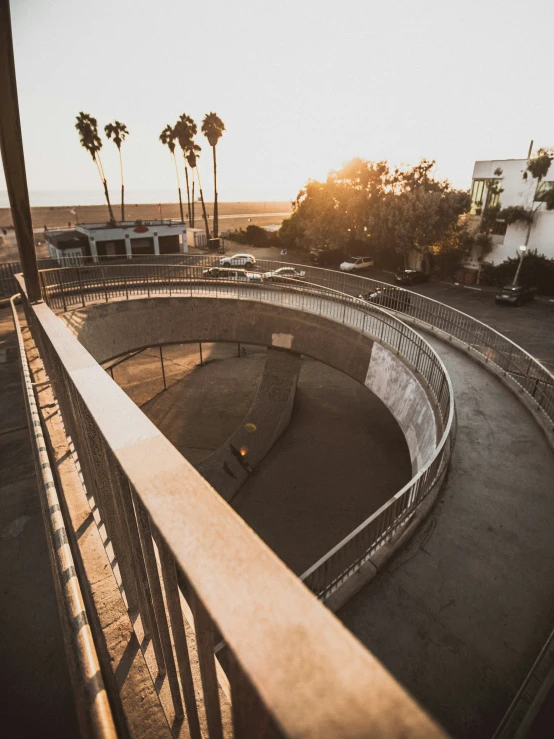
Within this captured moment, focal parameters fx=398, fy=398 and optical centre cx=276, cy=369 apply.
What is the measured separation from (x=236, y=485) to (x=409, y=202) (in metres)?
38.5

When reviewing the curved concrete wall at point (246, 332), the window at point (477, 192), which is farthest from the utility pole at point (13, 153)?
the window at point (477, 192)

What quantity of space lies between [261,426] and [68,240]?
36576 millimetres

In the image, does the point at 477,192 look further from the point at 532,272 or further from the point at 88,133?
the point at 88,133

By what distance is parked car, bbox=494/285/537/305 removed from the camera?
1490 inches

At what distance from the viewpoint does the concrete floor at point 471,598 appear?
18.4ft

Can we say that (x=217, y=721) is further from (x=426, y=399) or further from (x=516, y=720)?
(x=426, y=399)

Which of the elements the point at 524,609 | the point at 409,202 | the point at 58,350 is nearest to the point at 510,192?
the point at 409,202

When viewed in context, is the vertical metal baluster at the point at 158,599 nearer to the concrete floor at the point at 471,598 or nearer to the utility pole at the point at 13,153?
the concrete floor at the point at 471,598

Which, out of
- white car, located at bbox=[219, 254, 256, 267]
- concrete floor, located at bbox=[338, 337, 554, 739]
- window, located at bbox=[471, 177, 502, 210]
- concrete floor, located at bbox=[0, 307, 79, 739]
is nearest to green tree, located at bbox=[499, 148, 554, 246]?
window, located at bbox=[471, 177, 502, 210]

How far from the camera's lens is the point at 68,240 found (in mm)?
44938

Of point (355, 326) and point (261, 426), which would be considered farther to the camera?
point (261, 426)

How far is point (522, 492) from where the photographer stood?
9.06m

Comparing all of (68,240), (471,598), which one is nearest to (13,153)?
(471,598)

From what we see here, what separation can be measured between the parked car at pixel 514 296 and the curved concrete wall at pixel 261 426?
26487 millimetres
